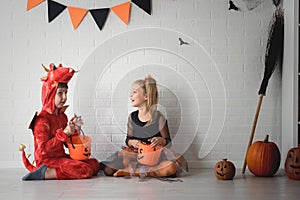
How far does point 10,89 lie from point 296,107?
2.31 meters

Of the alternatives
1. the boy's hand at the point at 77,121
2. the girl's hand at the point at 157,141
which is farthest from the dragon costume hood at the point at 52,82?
the girl's hand at the point at 157,141

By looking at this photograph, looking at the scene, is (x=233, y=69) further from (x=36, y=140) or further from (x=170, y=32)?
(x=36, y=140)

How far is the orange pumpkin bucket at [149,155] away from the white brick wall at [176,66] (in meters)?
0.42

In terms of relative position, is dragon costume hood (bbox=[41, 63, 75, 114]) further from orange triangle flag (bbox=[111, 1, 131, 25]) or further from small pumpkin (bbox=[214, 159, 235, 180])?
small pumpkin (bbox=[214, 159, 235, 180])

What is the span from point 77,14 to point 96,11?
158mm

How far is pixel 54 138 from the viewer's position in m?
3.52

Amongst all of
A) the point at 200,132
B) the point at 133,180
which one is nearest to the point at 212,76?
the point at 200,132

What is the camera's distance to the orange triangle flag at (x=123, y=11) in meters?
3.94

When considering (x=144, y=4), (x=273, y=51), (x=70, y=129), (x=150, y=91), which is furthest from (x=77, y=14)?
(x=273, y=51)

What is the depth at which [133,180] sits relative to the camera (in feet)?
11.3

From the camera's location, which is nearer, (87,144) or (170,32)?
(87,144)

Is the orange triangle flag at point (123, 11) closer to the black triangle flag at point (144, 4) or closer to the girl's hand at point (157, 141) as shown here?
the black triangle flag at point (144, 4)

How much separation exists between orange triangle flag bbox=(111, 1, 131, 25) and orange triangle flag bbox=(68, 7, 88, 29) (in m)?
0.25

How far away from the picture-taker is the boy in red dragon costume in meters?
3.48
